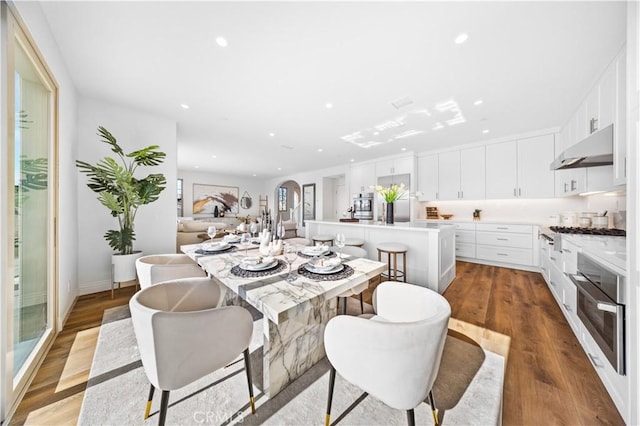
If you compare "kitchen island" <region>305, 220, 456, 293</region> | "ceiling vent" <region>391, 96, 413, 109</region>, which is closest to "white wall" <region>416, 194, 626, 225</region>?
"kitchen island" <region>305, 220, 456, 293</region>

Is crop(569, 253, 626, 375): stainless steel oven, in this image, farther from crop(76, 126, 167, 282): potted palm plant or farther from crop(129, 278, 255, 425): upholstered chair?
crop(76, 126, 167, 282): potted palm plant

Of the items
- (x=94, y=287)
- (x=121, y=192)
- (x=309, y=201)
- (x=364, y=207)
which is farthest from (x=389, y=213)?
(x=309, y=201)

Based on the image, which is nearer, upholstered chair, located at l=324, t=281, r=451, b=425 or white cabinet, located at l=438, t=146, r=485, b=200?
upholstered chair, located at l=324, t=281, r=451, b=425

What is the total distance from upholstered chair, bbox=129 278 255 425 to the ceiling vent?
2.96m

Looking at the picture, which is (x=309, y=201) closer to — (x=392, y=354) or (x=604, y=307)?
(x=604, y=307)

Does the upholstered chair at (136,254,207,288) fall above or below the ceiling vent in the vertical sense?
below

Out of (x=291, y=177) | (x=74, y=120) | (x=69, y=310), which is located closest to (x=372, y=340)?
(x=69, y=310)

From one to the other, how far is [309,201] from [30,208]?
721cm

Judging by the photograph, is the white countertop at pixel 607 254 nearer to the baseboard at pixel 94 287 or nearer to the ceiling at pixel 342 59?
the ceiling at pixel 342 59

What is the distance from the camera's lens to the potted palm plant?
102 inches

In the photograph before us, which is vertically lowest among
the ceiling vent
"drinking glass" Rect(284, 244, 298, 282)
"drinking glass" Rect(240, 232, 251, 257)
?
"drinking glass" Rect(284, 244, 298, 282)

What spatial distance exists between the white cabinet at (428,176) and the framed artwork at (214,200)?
292 inches

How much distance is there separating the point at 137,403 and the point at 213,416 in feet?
1.59

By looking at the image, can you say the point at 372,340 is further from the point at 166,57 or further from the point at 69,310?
the point at 69,310
